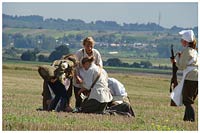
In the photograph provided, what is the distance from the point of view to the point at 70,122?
1075 cm

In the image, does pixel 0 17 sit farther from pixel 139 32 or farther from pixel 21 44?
pixel 139 32

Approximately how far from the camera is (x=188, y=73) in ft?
41.1

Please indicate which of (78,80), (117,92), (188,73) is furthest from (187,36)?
(78,80)

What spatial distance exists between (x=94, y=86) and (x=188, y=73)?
1988mm

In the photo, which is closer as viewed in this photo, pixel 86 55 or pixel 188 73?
pixel 188 73

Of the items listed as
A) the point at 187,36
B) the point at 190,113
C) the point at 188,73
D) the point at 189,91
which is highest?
the point at 187,36

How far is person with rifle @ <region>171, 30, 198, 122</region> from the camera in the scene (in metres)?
12.5

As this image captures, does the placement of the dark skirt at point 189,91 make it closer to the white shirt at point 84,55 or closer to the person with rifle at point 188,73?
the person with rifle at point 188,73

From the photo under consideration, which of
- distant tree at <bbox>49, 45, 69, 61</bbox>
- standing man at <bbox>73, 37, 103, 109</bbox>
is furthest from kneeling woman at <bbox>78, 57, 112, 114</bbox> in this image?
distant tree at <bbox>49, 45, 69, 61</bbox>

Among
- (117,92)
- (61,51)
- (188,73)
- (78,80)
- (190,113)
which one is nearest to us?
(188,73)

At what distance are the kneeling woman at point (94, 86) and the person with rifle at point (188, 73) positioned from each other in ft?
4.87

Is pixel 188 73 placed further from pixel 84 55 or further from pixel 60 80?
pixel 60 80

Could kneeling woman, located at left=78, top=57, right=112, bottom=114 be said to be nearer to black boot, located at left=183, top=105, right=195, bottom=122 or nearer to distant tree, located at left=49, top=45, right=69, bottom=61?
black boot, located at left=183, top=105, right=195, bottom=122

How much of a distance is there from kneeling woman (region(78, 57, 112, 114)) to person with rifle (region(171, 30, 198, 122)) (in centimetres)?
148
